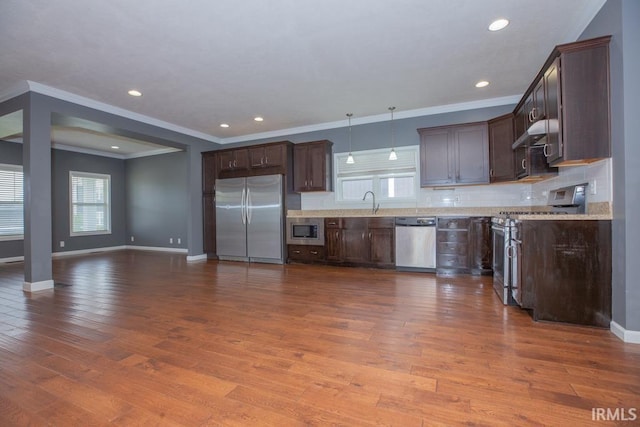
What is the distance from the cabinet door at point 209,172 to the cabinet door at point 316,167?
213 cm

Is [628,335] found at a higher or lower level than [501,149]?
lower

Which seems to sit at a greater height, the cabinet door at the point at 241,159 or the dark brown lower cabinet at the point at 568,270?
the cabinet door at the point at 241,159

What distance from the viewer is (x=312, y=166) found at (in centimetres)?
554

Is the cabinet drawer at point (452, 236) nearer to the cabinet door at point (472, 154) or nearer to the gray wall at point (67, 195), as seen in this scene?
the cabinet door at point (472, 154)

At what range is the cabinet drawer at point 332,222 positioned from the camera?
507 cm

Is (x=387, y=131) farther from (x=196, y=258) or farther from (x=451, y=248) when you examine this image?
(x=196, y=258)

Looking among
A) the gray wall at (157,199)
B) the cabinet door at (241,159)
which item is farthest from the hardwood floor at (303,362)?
the gray wall at (157,199)

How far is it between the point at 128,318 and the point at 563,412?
124 inches

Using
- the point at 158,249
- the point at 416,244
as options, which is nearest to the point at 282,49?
the point at 416,244

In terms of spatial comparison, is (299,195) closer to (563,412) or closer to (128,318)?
(128,318)

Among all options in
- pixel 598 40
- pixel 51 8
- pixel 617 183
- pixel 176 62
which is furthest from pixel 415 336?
pixel 51 8

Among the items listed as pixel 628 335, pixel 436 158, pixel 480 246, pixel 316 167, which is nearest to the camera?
pixel 628 335

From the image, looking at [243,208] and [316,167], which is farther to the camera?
[243,208]

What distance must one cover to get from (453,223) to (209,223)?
4.80 metres
